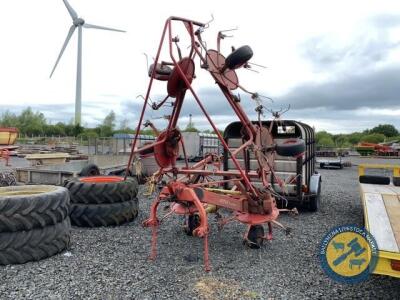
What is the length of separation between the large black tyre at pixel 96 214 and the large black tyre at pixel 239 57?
336 cm

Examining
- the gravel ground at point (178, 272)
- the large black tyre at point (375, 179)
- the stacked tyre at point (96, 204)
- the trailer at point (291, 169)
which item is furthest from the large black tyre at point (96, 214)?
the large black tyre at point (375, 179)

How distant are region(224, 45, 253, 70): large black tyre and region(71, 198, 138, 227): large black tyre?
11.0ft

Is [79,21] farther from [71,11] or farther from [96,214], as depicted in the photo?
[96,214]

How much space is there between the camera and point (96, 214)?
636 centimetres

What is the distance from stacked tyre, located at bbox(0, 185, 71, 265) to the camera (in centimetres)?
457

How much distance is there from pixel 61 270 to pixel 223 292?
204 cm

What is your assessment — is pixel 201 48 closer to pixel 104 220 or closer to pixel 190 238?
pixel 190 238

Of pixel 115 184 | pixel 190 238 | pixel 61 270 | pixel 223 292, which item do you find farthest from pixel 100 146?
pixel 223 292

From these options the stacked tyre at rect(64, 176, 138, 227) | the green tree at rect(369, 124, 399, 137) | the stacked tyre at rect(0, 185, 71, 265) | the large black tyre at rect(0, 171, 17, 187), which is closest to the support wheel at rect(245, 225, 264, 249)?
the stacked tyre at rect(64, 176, 138, 227)

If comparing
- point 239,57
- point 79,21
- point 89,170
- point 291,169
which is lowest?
point 89,170

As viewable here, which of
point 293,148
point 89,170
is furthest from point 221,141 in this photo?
point 89,170

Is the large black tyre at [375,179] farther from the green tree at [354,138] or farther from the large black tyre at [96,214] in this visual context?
the green tree at [354,138]

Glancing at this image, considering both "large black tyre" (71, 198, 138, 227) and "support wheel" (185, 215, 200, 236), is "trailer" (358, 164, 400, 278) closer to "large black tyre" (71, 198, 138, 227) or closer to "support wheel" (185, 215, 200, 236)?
"support wheel" (185, 215, 200, 236)

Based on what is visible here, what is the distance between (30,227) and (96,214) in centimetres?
174
